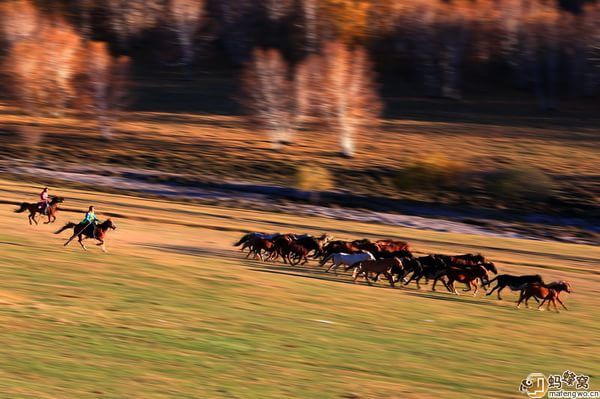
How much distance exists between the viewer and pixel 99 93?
67.6m

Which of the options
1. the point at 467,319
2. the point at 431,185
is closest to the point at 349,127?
the point at 431,185

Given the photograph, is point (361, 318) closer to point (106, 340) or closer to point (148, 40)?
point (106, 340)

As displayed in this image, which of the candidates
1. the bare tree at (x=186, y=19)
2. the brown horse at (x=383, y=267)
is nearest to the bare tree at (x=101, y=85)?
the bare tree at (x=186, y=19)

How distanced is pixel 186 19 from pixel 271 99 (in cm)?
5069

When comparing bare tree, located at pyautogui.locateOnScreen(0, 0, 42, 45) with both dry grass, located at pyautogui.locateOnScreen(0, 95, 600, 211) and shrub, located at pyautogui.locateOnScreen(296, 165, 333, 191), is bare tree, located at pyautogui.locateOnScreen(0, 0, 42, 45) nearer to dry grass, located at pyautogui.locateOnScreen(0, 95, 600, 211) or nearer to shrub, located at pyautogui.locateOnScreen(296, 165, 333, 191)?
dry grass, located at pyautogui.locateOnScreen(0, 95, 600, 211)

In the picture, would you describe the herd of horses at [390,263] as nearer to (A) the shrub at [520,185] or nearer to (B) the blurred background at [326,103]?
(B) the blurred background at [326,103]

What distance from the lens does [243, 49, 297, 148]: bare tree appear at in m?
61.8

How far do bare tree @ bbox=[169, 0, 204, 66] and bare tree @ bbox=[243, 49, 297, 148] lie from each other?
42.1 m

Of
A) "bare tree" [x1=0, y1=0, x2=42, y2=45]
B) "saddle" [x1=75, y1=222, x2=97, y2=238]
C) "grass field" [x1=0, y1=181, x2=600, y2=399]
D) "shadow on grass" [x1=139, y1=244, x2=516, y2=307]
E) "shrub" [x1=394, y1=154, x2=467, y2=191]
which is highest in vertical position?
"grass field" [x1=0, y1=181, x2=600, y2=399]

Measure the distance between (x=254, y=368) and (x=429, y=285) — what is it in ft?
35.0

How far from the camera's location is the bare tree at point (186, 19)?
349 feet

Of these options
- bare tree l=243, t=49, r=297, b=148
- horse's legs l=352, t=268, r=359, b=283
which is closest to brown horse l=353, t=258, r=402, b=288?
horse's legs l=352, t=268, r=359, b=283

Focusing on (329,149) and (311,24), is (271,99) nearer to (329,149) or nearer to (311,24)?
(329,149)

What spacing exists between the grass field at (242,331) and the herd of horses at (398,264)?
0.42 meters
